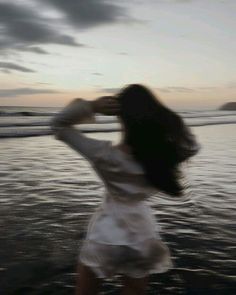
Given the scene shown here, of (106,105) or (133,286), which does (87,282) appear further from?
(106,105)

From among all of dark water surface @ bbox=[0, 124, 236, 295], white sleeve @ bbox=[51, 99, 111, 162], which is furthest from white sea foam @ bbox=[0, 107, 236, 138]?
white sleeve @ bbox=[51, 99, 111, 162]

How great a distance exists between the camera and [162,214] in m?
7.84

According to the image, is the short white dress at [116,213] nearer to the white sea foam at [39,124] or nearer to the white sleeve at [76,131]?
the white sleeve at [76,131]

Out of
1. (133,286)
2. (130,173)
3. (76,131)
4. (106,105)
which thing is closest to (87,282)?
(133,286)

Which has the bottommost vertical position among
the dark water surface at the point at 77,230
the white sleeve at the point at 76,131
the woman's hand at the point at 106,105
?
the dark water surface at the point at 77,230

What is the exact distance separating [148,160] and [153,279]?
2794 millimetres

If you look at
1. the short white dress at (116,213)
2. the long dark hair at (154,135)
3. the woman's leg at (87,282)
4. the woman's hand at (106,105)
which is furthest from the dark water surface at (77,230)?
the woman's leg at (87,282)

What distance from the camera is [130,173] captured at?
2807 mm

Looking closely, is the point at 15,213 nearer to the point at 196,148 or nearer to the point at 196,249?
the point at 196,249

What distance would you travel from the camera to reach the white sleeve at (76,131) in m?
2.73

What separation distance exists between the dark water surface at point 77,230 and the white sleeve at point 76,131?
33.3 inches

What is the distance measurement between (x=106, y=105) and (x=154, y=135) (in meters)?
0.35

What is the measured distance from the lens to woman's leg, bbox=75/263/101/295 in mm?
2973

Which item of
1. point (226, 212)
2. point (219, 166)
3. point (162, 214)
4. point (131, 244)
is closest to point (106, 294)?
point (131, 244)
